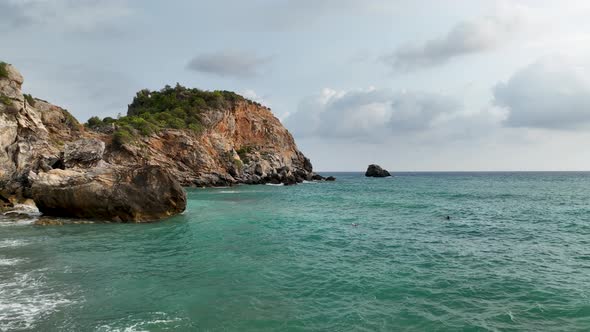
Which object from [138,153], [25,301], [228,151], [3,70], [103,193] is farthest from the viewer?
[228,151]

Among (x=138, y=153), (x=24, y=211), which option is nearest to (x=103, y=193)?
(x=24, y=211)

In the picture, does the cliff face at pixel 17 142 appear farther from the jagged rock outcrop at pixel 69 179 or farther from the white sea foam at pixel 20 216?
the white sea foam at pixel 20 216

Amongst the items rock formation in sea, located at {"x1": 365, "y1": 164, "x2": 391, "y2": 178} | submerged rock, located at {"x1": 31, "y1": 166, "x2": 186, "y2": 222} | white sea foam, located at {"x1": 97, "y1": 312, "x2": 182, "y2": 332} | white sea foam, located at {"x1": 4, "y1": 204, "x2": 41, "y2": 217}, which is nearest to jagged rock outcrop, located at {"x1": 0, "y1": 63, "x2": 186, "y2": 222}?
submerged rock, located at {"x1": 31, "y1": 166, "x2": 186, "y2": 222}

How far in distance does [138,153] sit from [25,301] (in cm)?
5736

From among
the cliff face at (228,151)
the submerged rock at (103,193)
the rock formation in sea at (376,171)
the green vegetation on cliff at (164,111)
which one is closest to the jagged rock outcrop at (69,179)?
the submerged rock at (103,193)

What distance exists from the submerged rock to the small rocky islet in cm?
7

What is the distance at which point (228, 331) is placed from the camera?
864cm

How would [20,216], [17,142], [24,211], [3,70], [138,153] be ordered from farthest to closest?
1. [138,153]
2. [3,70]
3. [17,142]
4. [24,211]
5. [20,216]

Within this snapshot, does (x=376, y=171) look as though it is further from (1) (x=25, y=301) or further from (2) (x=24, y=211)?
(1) (x=25, y=301)

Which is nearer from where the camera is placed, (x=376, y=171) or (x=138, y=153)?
(x=138, y=153)

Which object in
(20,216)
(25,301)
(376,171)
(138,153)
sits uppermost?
(138,153)

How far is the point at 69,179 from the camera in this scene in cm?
2581

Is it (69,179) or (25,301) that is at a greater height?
(69,179)

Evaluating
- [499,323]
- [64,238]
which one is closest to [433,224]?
[499,323]
